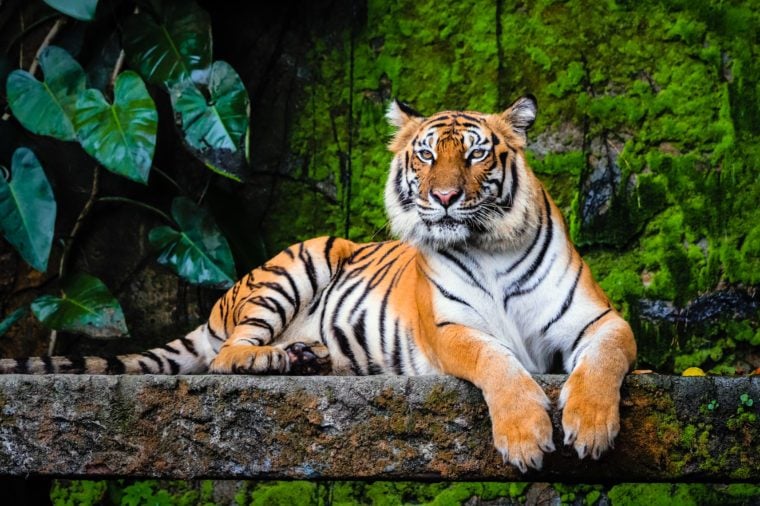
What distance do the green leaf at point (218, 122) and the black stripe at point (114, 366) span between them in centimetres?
111

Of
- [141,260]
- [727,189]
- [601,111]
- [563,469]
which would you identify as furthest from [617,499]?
[141,260]

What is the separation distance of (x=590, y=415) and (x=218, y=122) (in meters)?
2.72

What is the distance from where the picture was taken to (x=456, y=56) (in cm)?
516

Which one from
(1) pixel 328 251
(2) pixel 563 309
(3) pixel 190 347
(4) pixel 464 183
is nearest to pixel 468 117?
(4) pixel 464 183

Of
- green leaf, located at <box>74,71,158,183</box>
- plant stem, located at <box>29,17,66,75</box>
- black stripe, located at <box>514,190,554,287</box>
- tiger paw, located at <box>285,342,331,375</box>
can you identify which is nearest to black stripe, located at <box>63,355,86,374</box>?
tiger paw, located at <box>285,342,331,375</box>

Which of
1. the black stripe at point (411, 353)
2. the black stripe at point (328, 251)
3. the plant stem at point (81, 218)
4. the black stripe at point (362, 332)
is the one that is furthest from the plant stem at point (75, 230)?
the black stripe at point (411, 353)

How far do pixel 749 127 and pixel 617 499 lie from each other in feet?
6.24

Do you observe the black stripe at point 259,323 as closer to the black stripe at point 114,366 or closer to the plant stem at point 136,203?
the black stripe at point 114,366

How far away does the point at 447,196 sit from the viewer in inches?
128

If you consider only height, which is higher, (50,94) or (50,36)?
(50,36)

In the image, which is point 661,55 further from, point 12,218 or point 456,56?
point 12,218

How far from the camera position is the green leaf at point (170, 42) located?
4.89 metres

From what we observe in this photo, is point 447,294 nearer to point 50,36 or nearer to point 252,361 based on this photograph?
point 252,361

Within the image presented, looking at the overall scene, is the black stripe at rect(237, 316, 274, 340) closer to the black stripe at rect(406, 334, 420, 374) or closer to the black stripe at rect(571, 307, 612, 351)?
the black stripe at rect(406, 334, 420, 374)
